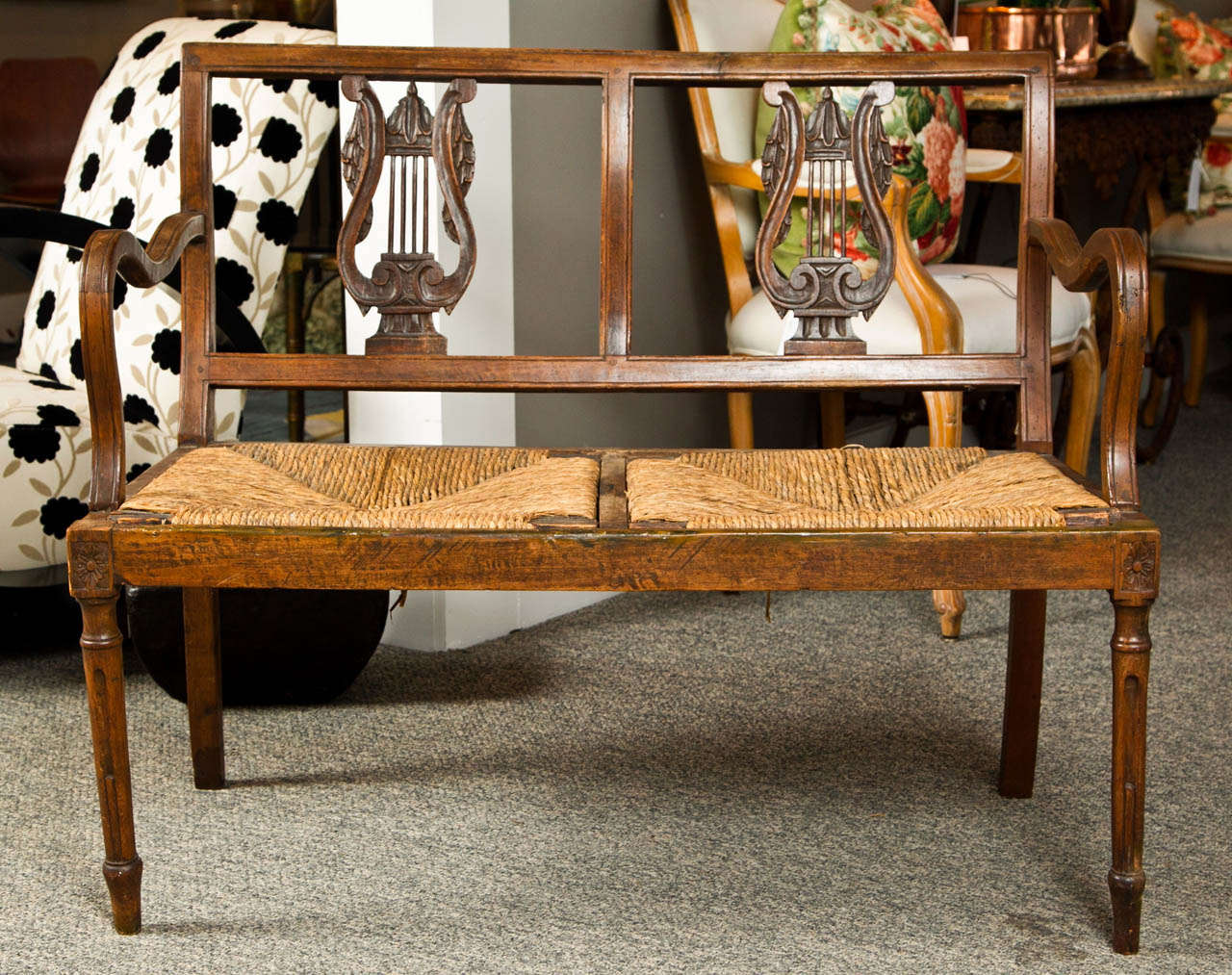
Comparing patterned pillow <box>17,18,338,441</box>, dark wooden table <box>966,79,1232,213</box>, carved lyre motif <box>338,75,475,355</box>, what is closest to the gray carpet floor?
patterned pillow <box>17,18,338,441</box>

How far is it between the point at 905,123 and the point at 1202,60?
1920 mm

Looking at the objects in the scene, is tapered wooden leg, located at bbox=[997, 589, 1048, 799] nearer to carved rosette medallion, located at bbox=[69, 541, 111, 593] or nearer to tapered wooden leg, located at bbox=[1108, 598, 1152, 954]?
tapered wooden leg, located at bbox=[1108, 598, 1152, 954]

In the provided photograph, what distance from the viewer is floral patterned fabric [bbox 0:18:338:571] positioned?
2021 mm

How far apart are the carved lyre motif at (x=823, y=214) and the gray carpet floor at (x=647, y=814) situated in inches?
21.8

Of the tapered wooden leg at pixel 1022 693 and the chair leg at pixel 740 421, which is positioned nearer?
the tapered wooden leg at pixel 1022 693

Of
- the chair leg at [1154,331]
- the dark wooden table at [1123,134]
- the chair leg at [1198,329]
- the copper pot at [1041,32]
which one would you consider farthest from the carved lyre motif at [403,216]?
the chair leg at [1198,329]


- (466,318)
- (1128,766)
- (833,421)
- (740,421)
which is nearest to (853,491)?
(1128,766)

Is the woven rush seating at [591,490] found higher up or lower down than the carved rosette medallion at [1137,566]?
higher up

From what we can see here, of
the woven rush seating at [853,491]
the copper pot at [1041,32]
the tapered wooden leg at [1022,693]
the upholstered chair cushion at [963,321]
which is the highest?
the copper pot at [1041,32]

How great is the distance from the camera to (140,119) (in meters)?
2.32

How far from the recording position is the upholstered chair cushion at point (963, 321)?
7.44 feet

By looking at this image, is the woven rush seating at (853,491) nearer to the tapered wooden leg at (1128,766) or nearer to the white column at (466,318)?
the tapered wooden leg at (1128,766)

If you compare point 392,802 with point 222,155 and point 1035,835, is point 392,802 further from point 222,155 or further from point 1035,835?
point 222,155

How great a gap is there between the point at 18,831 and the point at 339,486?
0.54 m
